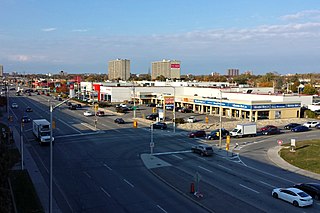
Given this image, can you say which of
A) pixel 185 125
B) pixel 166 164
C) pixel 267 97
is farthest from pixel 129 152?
pixel 267 97

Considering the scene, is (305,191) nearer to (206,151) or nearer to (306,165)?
(306,165)

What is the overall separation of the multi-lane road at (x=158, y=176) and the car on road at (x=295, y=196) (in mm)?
407

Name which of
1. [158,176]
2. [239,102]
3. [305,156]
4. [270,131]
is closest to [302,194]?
[158,176]

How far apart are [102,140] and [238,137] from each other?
20.0m

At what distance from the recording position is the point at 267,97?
7925cm

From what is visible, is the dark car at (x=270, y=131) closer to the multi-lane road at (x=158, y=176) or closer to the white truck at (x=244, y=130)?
the white truck at (x=244, y=130)

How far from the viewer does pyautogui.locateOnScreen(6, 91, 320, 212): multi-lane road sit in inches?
909

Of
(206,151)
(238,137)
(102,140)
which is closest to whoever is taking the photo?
(206,151)

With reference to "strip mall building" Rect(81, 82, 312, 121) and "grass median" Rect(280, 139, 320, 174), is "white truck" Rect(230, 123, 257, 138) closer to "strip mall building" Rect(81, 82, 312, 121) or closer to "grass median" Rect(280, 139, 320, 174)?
"strip mall building" Rect(81, 82, 312, 121)

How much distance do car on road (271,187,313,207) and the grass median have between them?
10.3 meters

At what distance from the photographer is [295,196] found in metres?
23.3

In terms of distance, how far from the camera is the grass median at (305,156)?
34.8 metres

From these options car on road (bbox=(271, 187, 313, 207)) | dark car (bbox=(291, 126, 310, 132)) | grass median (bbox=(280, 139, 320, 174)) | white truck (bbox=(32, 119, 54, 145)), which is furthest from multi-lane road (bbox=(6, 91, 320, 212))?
dark car (bbox=(291, 126, 310, 132))

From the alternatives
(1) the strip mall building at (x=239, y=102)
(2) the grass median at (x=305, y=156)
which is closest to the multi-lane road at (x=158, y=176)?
(2) the grass median at (x=305, y=156)
